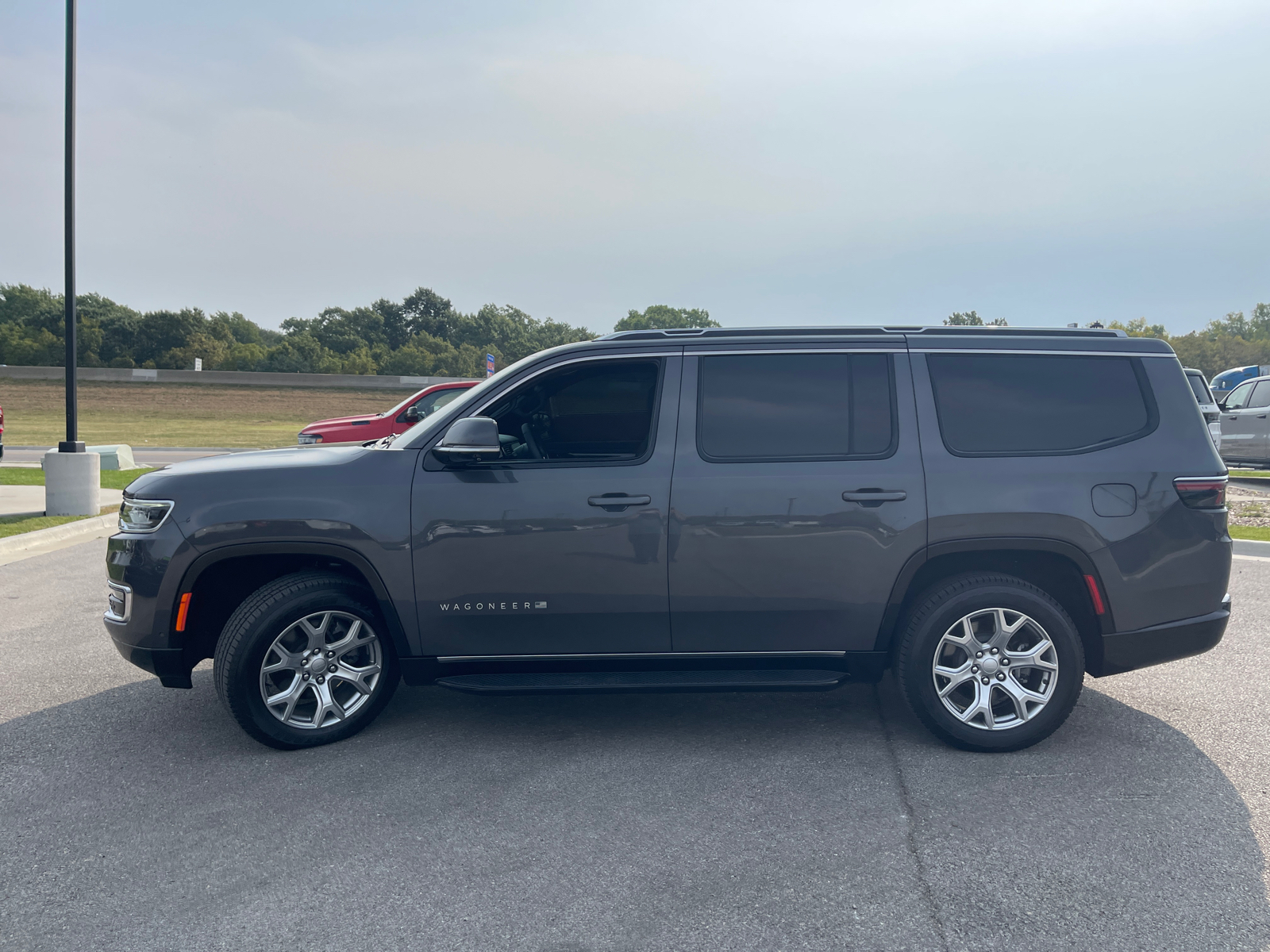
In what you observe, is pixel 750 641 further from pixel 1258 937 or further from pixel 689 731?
pixel 1258 937

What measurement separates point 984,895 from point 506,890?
158cm

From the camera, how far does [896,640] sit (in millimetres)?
4359

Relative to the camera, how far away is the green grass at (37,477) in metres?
15.3

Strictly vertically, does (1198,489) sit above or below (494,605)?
above

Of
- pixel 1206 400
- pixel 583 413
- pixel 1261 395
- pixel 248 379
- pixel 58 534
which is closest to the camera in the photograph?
pixel 583 413

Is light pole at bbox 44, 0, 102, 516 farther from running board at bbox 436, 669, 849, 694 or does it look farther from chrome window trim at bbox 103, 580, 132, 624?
running board at bbox 436, 669, 849, 694

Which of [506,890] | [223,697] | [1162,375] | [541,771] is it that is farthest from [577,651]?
[1162,375]

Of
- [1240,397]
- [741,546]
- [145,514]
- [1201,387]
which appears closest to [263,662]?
[145,514]

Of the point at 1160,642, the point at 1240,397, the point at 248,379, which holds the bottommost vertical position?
the point at 1160,642

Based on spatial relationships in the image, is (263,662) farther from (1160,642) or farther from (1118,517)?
(1160,642)

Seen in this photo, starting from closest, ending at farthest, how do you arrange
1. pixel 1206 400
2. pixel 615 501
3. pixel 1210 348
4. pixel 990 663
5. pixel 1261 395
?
pixel 615 501, pixel 990 663, pixel 1206 400, pixel 1261 395, pixel 1210 348

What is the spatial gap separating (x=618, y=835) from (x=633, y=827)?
94 millimetres

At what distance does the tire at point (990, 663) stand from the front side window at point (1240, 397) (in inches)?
632

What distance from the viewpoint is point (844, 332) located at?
177 inches
